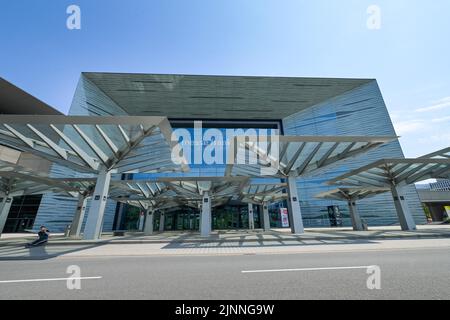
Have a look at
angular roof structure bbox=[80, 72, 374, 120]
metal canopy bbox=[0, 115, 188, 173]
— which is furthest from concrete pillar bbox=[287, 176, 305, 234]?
angular roof structure bbox=[80, 72, 374, 120]

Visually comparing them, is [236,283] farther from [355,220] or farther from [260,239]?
[355,220]

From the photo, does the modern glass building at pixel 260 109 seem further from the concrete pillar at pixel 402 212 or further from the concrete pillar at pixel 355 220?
the concrete pillar at pixel 402 212

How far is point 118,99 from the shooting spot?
3531cm

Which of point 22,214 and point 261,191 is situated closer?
point 261,191

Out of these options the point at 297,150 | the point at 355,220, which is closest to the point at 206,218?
the point at 297,150

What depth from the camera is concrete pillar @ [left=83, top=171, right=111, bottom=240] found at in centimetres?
1204

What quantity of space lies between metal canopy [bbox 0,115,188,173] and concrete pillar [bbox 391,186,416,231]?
801 inches

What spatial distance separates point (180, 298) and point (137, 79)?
34675 millimetres

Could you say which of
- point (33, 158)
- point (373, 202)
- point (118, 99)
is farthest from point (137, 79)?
point (373, 202)

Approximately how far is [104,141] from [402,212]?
2601cm

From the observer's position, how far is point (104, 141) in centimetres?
1279

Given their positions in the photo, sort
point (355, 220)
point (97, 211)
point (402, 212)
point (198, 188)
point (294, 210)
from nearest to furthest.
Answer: point (97, 211) → point (294, 210) → point (402, 212) → point (198, 188) → point (355, 220)

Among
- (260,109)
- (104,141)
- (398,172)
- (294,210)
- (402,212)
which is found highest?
(260,109)
